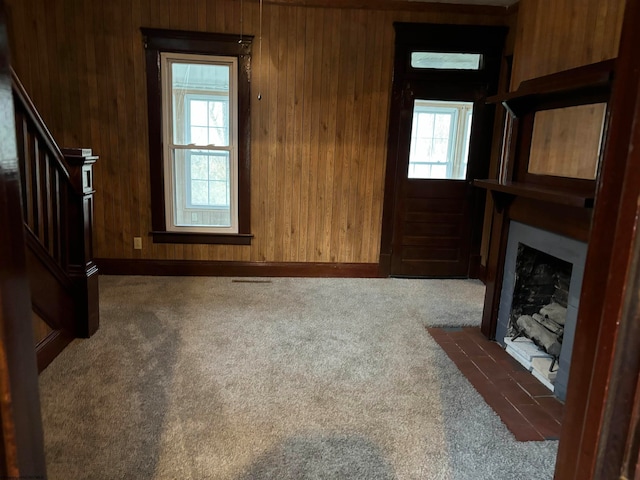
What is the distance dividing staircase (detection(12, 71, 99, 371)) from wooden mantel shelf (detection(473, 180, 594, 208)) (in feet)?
8.58

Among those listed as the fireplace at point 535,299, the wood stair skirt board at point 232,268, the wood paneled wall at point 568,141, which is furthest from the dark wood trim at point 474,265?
the wood paneled wall at point 568,141

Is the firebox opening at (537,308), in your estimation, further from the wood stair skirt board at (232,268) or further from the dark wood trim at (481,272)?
the wood stair skirt board at (232,268)

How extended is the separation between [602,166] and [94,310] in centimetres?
320

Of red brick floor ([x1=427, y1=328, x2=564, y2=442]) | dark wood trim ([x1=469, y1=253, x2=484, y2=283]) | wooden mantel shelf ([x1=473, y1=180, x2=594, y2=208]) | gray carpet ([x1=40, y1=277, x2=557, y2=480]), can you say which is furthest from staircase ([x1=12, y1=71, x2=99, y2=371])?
dark wood trim ([x1=469, y1=253, x2=484, y2=283])

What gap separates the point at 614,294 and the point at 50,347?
293cm

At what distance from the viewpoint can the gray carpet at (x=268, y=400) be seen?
6.36ft

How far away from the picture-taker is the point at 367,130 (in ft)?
14.8

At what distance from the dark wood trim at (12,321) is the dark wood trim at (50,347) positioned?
7.39 ft

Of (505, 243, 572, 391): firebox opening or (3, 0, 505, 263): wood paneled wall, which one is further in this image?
(3, 0, 505, 263): wood paneled wall

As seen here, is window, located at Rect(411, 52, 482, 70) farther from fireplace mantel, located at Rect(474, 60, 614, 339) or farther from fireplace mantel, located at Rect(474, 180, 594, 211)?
fireplace mantel, located at Rect(474, 180, 594, 211)

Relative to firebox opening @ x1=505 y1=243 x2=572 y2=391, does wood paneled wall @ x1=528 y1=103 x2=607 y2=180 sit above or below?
above

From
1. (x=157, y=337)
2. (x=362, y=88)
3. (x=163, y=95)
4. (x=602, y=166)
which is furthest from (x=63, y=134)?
(x=602, y=166)

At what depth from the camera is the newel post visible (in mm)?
2820

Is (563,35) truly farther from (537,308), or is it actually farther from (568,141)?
(537,308)
